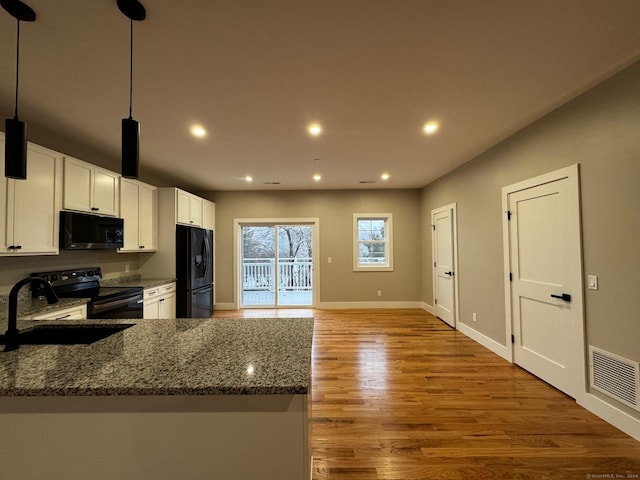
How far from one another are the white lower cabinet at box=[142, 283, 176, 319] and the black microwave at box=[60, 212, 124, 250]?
0.71 meters

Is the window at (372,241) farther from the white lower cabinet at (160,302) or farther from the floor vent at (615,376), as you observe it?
the floor vent at (615,376)

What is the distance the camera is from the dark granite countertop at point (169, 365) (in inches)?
37.4

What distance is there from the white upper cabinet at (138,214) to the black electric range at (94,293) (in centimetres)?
49

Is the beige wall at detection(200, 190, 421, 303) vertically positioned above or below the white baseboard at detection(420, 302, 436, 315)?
above

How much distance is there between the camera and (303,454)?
103 centimetres

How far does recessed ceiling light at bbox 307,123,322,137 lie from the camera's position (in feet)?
9.46

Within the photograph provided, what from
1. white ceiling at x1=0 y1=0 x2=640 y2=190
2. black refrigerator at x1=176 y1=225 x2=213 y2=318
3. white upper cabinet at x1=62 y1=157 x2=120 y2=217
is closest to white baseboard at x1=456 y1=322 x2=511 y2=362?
white ceiling at x1=0 y1=0 x2=640 y2=190

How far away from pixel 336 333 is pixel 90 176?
3727 mm

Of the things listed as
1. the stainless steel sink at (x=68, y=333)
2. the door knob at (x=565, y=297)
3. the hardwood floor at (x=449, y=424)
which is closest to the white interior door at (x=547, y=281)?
the door knob at (x=565, y=297)

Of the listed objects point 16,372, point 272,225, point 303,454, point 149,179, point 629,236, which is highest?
point 149,179

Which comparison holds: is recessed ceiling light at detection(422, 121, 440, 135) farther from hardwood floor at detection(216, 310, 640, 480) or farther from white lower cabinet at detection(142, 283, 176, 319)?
white lower cabinet at detection(142, 283, 176, 319)

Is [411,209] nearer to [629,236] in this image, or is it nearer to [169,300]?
[629,236]

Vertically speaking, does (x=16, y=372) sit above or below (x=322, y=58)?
below

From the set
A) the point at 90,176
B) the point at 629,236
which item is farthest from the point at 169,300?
the point at 629,236
